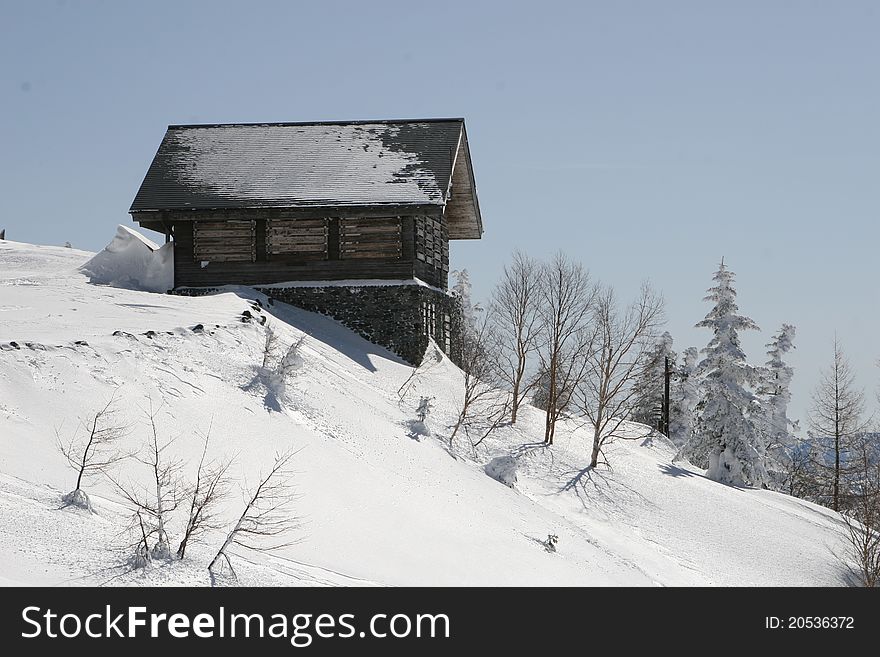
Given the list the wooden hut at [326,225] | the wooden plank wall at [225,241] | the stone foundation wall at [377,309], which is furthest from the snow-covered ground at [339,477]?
the wooden plank wall at [225,241]

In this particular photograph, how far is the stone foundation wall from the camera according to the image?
27.9 m

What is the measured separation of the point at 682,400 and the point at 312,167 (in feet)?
105

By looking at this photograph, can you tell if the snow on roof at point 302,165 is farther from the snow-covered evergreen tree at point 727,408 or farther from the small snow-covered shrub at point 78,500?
the small snow-covered shrub at point 78,500

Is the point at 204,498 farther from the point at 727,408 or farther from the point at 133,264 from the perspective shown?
the point at 727,408

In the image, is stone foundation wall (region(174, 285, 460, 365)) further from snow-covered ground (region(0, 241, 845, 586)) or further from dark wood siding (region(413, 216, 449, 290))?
dark wood siding (region(413, 216, 449, 290))

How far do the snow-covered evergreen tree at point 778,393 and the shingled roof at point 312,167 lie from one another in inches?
855

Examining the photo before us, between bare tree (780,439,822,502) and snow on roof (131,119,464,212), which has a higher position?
snow on roof (131,119,464,212)

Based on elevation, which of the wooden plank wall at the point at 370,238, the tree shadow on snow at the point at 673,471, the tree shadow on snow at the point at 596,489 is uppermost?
the wooden plank wall at the point at 370,238

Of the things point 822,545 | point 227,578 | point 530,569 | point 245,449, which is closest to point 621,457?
point 822,545

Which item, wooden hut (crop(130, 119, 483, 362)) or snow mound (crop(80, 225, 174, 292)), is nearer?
wooden hut (crop(130, 119, 483, 362))

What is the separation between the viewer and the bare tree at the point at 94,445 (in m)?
11.5

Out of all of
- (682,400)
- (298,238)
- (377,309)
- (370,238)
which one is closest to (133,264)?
(298,238)

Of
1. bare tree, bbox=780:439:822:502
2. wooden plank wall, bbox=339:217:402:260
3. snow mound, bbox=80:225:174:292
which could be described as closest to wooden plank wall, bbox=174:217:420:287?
wooden plank wall, bbox=339:217:402:260

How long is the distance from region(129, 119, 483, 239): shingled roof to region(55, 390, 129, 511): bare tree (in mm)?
15347
